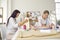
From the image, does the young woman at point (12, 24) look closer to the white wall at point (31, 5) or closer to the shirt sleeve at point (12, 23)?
the shirt sleeve at point (12, 23)

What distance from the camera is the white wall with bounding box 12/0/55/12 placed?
1.95 m

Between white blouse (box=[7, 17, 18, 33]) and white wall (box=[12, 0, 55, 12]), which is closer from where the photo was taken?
white blouse (box=[7, 17, 18, 33])

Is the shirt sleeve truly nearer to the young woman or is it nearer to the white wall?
the young woman

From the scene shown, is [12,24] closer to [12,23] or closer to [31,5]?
[12,23]

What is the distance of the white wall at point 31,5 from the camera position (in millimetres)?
1952

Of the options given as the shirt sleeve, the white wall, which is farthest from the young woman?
the white wall

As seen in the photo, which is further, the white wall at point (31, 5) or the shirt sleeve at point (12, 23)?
the white wall at point (31, 5)

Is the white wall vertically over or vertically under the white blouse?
over

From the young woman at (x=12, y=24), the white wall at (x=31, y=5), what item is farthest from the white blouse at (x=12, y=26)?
the white wall at (x=31, y=5)

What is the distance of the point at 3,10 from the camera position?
79.0 inches

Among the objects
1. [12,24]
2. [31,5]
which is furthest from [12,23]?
[31,5]

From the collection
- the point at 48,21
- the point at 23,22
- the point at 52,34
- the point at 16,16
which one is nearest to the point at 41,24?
the point at 48,21

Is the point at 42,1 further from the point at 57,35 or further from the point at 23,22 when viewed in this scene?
the point at 57,35

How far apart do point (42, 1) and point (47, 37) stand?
0.84 metres
